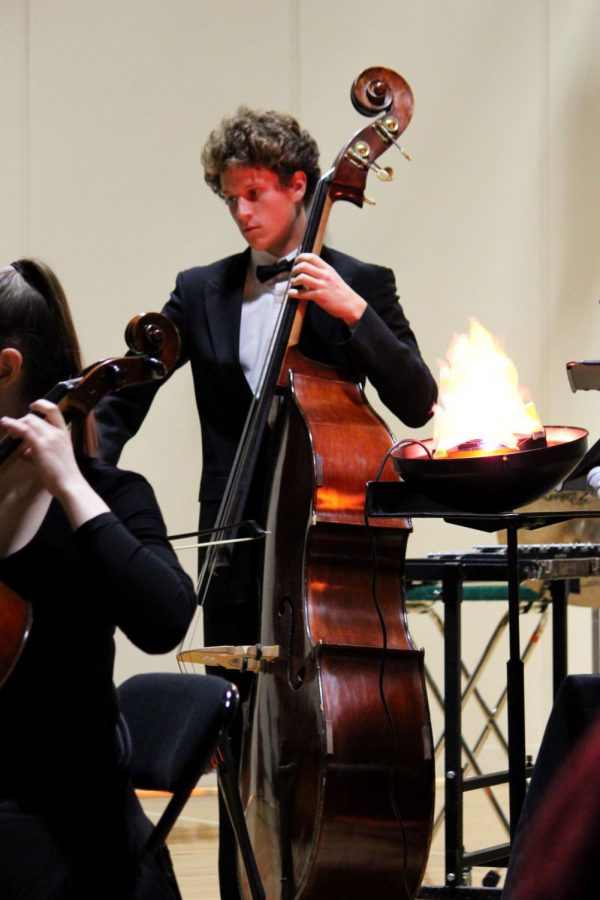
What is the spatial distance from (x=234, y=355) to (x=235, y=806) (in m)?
0.86

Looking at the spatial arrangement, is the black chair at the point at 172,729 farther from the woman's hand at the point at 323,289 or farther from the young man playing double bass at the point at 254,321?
the woman's hand at the point at 323,289

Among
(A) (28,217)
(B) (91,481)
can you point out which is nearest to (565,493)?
(B) (91,481)

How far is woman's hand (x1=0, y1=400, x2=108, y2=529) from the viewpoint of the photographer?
1.29 m

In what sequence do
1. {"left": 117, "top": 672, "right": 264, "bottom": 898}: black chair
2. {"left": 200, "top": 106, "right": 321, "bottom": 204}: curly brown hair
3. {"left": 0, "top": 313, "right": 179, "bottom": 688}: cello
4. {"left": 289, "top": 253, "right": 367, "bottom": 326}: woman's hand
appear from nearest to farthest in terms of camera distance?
{"left": 0, "top": 313, "right": 179, "bottom": 688}: cello, {"left": 117, "top": 672, "right": 264, "bottom": 898}: black chair, {"left": 289, "top": 253, "right": 367, "bottom": 326}: woman's hand, {"left": 200, "top": 106, "right": 321, "bottom": 204}: curly brown hair

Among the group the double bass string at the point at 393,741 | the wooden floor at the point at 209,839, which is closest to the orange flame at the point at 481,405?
the double bass string at the point at 393,741

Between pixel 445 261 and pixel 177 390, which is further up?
pixel 445 261

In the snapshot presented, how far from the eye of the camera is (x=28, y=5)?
4.15 metres

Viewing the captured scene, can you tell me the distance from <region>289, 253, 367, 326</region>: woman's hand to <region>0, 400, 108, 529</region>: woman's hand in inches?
36.3

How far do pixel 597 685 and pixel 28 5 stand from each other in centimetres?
339

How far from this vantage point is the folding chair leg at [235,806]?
1.74 m

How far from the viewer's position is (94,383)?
140 cm

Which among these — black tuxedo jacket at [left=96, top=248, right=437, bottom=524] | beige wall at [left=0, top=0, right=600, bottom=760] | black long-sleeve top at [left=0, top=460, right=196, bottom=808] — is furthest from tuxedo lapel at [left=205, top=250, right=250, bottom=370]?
beige wall at [left=0, top=0, right=600, bottom=760]

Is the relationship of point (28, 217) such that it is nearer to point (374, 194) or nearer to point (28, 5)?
point (28, 5)

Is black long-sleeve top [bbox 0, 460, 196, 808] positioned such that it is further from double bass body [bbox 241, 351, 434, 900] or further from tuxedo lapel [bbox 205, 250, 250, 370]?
tuxedo lapel [bbox 205, 250, 250, 370]
